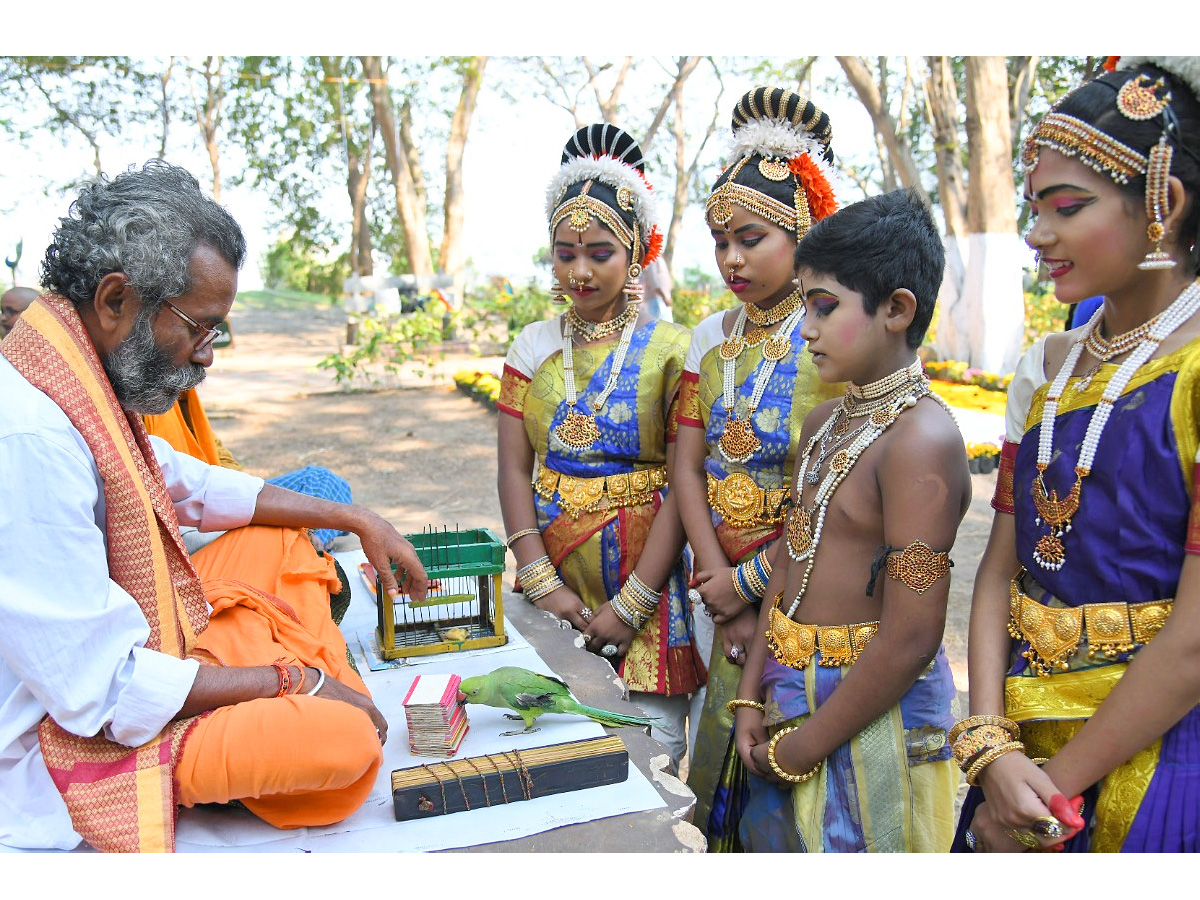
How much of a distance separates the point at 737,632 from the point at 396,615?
1.18 metres

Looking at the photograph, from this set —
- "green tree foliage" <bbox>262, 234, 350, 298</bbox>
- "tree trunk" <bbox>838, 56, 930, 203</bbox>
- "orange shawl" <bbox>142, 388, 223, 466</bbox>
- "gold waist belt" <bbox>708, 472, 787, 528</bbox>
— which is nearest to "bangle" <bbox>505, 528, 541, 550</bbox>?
"gold waist belt" <bbox>708, 472, 787, 528</bbox>

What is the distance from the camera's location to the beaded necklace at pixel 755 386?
9.10ft

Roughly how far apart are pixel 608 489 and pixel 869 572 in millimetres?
1213

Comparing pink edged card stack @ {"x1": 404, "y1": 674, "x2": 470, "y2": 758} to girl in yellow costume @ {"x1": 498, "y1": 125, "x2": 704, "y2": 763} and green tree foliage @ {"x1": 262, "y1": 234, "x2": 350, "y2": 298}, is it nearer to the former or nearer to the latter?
girl in yellow costume @ {"x1": 498, "y1": 125, "x2": 704, "y2": 763}

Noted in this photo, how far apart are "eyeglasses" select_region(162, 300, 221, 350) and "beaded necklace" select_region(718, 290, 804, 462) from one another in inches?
57.6

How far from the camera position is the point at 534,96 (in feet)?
87.8

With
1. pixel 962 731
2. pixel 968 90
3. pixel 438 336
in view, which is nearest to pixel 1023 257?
pixel 968 90

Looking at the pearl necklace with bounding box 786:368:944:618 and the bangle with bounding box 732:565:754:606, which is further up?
the pearl necklace with bounding box 786:368:944:618

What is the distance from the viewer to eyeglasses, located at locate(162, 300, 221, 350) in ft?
6.75

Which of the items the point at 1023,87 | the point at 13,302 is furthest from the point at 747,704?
the point at 1023,87

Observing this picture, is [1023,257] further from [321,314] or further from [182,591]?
[321,314]

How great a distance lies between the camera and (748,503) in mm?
2805

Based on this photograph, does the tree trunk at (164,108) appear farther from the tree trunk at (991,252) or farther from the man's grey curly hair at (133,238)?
the man's grey curly hair at (133,238)

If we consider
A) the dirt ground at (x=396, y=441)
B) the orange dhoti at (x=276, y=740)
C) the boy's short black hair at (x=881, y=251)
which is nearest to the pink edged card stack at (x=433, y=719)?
the orange dhoti at (x=276, y=740)
